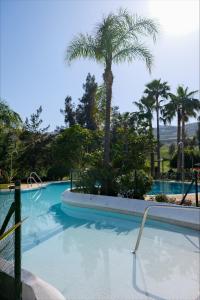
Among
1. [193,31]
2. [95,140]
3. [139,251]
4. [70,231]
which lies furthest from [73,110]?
[139,251]

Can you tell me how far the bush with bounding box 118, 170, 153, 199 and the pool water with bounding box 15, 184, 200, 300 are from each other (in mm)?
1396

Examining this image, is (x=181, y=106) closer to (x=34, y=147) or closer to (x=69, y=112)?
(x=34, y=147)

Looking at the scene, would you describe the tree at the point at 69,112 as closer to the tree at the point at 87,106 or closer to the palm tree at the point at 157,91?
the tree at the point at 87,106

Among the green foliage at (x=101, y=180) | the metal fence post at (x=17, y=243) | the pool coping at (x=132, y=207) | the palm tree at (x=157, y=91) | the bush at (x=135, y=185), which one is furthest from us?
the palm tree at (x=157, y=91)

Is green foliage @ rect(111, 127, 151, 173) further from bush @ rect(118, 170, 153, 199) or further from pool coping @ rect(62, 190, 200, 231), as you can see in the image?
bush @ rect(118, 170, 153, 199)

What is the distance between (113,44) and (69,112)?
27895mm

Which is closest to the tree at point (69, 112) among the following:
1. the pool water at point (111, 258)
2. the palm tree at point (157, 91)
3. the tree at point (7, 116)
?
the palm tree at point (157, 91)

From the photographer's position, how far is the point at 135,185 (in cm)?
1359

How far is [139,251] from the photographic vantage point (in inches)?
311

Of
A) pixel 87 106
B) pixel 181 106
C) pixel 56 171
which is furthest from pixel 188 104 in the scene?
pixel 87 106

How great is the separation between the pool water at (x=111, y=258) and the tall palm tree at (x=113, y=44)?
178 inches

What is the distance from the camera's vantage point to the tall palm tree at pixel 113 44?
14.8 m

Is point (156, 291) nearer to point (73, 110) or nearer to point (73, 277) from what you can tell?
point (73, 277)

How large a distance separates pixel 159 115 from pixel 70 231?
20156 mm
